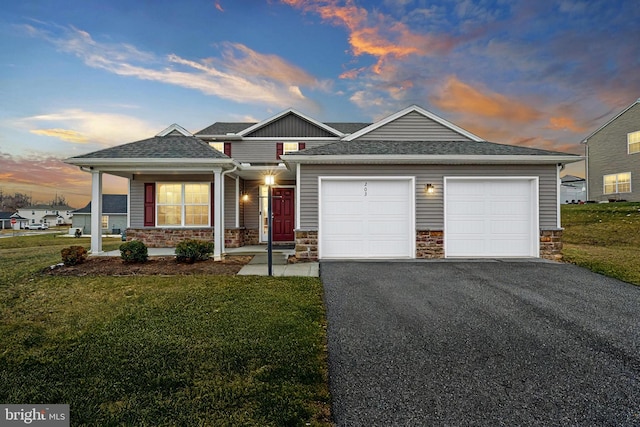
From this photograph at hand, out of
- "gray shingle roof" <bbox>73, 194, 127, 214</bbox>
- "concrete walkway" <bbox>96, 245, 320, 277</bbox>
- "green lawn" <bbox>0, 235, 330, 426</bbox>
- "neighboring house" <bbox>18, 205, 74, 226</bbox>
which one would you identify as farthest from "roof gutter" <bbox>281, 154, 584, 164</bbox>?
"neighboring house" <bbox>18, 205, 74, 226</bbox>

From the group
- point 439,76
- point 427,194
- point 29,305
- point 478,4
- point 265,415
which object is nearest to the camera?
point 265,415

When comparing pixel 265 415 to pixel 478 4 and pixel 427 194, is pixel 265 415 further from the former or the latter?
pixel 478 4

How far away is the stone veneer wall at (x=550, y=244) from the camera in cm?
859

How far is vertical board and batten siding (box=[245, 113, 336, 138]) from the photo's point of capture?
557 inches

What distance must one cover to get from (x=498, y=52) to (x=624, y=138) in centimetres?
1565

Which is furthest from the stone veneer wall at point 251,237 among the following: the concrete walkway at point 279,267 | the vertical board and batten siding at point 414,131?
the vertical board and batten siding at point 414,131

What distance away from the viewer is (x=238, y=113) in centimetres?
1628

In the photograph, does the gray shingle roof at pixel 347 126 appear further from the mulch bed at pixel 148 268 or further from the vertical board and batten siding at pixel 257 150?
the mulch bed at pixel 148 268

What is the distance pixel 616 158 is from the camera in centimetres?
2039

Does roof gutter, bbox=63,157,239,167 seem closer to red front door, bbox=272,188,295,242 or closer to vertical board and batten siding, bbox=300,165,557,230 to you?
red front door, bbox=272,188,295,242

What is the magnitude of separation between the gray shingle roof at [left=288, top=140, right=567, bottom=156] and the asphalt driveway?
3819mm

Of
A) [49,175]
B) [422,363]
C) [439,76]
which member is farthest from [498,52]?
[49,175]

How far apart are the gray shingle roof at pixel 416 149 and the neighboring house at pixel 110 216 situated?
28.4 m

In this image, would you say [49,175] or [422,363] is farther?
[49,175]
